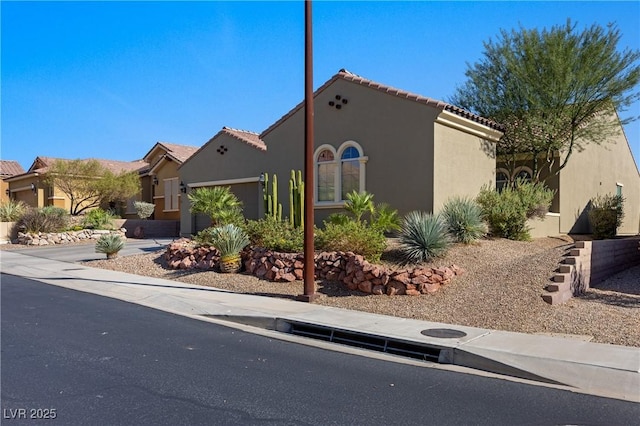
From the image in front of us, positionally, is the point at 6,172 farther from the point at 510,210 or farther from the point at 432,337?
the point at 432,337

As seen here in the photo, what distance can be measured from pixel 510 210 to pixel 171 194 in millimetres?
22208

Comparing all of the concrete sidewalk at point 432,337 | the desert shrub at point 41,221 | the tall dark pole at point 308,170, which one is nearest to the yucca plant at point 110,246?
the concrete sidewalk at point 432,337

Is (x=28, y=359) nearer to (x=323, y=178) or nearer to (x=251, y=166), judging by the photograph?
(x=323, y=178)

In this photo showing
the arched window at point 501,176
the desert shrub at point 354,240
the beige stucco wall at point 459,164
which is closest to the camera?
the desert shrub at point 354,240

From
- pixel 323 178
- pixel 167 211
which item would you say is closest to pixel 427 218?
pixel 323 178

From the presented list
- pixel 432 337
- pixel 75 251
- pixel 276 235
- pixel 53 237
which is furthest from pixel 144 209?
pixel 432 337

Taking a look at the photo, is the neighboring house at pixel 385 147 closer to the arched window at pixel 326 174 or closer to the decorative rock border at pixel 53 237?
the arched window at pixel 326 174

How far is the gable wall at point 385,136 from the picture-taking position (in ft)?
56.0

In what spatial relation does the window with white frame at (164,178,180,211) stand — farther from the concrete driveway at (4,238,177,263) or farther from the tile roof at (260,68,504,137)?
the tile roof at (260,68,504,137)

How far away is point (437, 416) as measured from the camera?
5.52 m

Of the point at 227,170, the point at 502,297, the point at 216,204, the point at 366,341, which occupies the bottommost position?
the point at 366,341

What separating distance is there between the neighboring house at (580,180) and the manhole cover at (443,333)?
36.0ft

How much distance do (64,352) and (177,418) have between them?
3.23 m

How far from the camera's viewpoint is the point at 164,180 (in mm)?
33938
